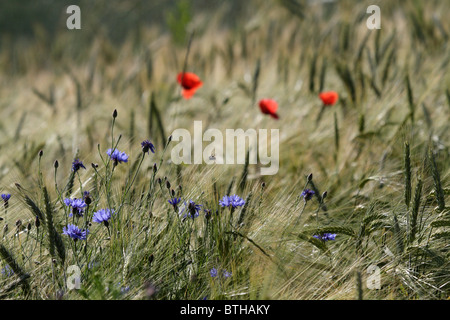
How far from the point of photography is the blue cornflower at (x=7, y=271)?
1323 mm

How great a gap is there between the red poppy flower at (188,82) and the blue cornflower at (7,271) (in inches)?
52.6

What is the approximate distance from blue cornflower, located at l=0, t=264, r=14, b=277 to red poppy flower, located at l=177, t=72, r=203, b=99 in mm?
1336

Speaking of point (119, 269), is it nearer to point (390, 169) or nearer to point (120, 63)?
point (390, 169)

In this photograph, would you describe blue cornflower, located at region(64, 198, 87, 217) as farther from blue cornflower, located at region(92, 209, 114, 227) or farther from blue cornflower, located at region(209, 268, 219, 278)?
blue cornflower, located at region(209, 268, 219, 278)

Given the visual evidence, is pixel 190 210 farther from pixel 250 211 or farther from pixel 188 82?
pixel 188 82

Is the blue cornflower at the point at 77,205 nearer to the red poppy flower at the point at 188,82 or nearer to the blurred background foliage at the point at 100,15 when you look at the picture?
the red poppy flower at the point at 188,82

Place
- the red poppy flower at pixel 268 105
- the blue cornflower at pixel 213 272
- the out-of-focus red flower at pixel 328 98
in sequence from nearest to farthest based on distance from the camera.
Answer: the blue cornflower at pixel 213 272 → the red poppy flower at pixel 268 105 → the out-of-focus red flower at pixel 328 98

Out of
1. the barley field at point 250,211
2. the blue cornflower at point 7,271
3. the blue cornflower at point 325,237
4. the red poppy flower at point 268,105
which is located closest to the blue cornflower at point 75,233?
the barley field at point 250,211

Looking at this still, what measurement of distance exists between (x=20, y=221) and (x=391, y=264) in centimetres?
89

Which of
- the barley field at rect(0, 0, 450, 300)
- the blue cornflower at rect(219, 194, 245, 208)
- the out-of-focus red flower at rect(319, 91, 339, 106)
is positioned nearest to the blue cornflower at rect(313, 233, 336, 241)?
the barley field at rect(0, 0, 450, 300)

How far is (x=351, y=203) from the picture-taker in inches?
74.1

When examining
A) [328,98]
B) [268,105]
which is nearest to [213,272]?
[268,105]

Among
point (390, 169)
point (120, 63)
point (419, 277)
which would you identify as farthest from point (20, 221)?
point (120, 63)
